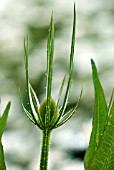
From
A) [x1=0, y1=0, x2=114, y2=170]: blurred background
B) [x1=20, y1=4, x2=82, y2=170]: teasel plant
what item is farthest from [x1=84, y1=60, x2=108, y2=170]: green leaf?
[x1=0, y1=0, x2=114, y2=170]: blurred background

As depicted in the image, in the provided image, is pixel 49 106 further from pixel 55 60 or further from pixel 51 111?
pixel 55 60

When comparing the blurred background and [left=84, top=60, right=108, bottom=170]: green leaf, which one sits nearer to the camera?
[left=84, top=60, right=108, bottom=170]: green leaf

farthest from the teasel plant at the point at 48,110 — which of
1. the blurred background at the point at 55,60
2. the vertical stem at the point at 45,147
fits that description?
the blurred background at the point at 55,60

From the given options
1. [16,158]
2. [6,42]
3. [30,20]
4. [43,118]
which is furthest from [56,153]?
[43,118]

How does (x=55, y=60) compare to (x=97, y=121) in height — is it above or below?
above

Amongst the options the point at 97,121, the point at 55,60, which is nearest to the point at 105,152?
the point at 97,121

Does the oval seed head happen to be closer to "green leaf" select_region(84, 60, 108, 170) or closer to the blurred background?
"green leaf" select_region(84, 60, 108, 170)

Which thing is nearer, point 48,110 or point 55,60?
point 48,110
